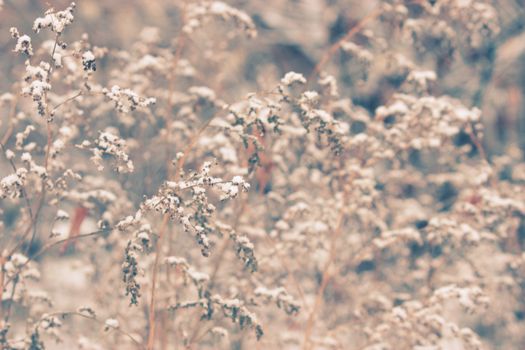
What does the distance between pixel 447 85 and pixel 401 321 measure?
4546 millimetres

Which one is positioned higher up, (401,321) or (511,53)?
(511,53)

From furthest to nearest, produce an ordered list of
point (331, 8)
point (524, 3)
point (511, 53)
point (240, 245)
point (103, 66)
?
1. point (331, 8)
2. point (511, 53)
3. point (524, 3)
4. point (103, 66)
5. point (240, 245)

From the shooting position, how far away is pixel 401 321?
3.51m

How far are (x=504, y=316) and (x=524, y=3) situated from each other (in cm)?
340

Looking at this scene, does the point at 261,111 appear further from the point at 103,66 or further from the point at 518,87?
the point at 518,87

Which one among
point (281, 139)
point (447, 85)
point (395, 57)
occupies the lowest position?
point (281, 139)

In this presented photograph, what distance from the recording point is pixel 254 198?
16.5 ft

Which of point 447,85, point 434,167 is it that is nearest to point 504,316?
point 434,167

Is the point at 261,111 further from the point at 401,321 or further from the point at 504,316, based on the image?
the point at 504,316

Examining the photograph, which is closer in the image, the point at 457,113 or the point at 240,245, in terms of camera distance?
the point at 240,245

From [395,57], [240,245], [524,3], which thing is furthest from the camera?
[524,3]

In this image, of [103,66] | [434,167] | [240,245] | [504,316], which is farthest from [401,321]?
[103,66]

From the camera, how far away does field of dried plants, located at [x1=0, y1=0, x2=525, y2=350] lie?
281 cm

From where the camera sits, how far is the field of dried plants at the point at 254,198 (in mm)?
2812
